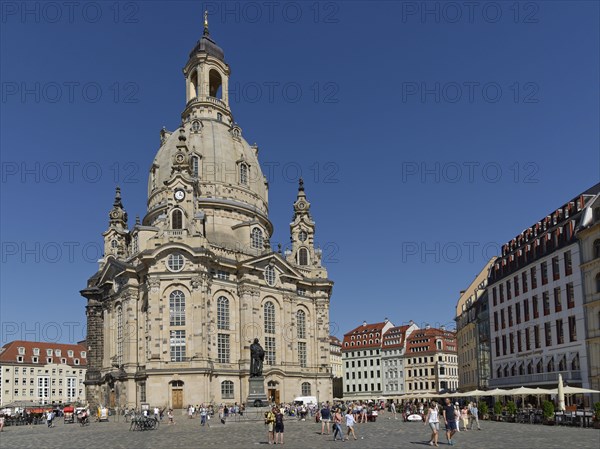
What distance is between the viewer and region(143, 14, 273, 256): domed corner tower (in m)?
84.7

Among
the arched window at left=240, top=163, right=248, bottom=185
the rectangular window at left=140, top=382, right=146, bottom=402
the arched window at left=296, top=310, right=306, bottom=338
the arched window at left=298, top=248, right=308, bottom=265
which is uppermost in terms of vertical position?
the arched window at left=240, top=163, right=248, bottom=185

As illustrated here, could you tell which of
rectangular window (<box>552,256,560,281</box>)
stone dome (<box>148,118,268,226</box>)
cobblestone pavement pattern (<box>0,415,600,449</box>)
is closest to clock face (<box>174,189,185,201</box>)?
stone dome (<box>148,118,268,226</box>)

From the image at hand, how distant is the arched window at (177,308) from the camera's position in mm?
78188

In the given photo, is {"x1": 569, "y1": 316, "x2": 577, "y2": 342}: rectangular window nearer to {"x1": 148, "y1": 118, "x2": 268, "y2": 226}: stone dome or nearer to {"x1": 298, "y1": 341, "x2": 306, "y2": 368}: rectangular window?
{"x1": 298, "y1": 341, "x2": 306, "y2": 368}: rectangular window

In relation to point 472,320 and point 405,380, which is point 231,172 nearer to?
point 472,320

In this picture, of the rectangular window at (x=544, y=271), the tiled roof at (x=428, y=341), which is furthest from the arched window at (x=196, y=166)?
the tiled roof at (x=428, y=341)

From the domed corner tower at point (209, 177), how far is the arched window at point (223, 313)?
6.80 meters

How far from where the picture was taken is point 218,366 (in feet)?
262

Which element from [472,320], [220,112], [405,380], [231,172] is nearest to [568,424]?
[472,320]

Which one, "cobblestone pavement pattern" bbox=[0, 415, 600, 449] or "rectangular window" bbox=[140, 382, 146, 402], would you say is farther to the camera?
"rectangular window" bbox=[140, 382, 146, 402]

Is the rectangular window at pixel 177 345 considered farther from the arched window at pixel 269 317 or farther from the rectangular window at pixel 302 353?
the rectangular window at pixel 302 353

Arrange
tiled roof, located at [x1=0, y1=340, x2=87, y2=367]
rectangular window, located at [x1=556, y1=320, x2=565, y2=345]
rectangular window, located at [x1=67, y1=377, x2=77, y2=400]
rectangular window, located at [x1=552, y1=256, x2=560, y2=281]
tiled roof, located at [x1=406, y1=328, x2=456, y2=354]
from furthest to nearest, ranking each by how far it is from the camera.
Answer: tiled roof, located at [x1=406, y1=328, x2=456, y2=354], rectangular window, located at [x1=67, y1=377, x2=77, y2=400], tiled roof, located at [x1=0, y1=340, x2=87, y2=367], rectangular window, located at [x1=552, y1=256, x2=560, y2=281], rectangular window, located at [x1=556, y1=320, x2=565, y2=345]

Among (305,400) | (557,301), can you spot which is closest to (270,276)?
(305,400)

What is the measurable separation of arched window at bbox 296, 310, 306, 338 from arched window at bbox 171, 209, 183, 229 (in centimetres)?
2065
